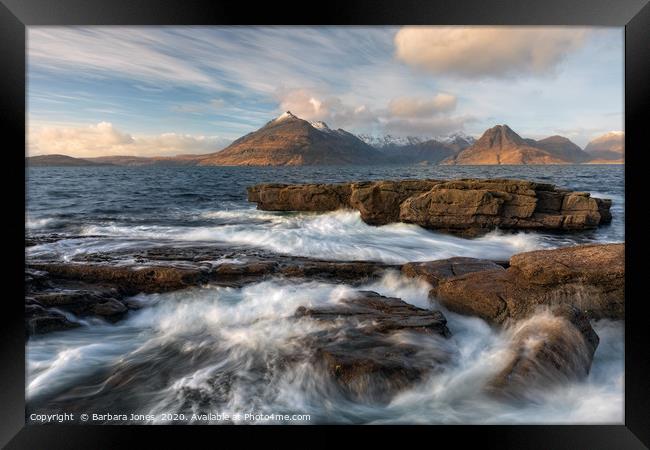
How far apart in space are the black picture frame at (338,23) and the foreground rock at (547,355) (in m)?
0.45

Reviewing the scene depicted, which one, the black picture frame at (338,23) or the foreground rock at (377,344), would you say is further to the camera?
the foreground rock at (377,344)

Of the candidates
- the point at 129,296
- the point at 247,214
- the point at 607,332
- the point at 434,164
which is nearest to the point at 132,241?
the point at 129,296

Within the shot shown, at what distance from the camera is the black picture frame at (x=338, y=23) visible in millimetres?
3014

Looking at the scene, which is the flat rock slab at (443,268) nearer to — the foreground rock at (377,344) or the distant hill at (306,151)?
the foreground rock at (377,344)

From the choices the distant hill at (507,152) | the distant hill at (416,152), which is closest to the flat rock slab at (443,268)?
the distant hill at (507,152)

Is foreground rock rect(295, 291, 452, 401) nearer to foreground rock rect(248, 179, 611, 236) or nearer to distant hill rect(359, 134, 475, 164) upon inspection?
foreground rock rect(248, 179, 611, 236)

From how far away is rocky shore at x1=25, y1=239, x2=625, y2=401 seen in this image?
A: 363cm

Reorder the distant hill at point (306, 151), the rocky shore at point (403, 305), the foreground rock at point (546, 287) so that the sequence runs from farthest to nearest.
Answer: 1. the distant hill at point (306, 151)
2. the foreground rock at point (546, 287)
3. the rocky shore at point (403, 305)

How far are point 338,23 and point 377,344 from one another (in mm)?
3248

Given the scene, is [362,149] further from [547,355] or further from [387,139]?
[547,355]

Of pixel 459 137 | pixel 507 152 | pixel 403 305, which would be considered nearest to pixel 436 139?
pixel 459 137

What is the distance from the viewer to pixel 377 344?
4012mm

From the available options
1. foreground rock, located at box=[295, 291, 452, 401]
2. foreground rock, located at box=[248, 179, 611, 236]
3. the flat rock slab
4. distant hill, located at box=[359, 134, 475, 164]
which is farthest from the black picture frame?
distant hill, located at box=[359, 134, 475, 164]

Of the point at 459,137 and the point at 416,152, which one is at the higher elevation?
the point at 416,152
